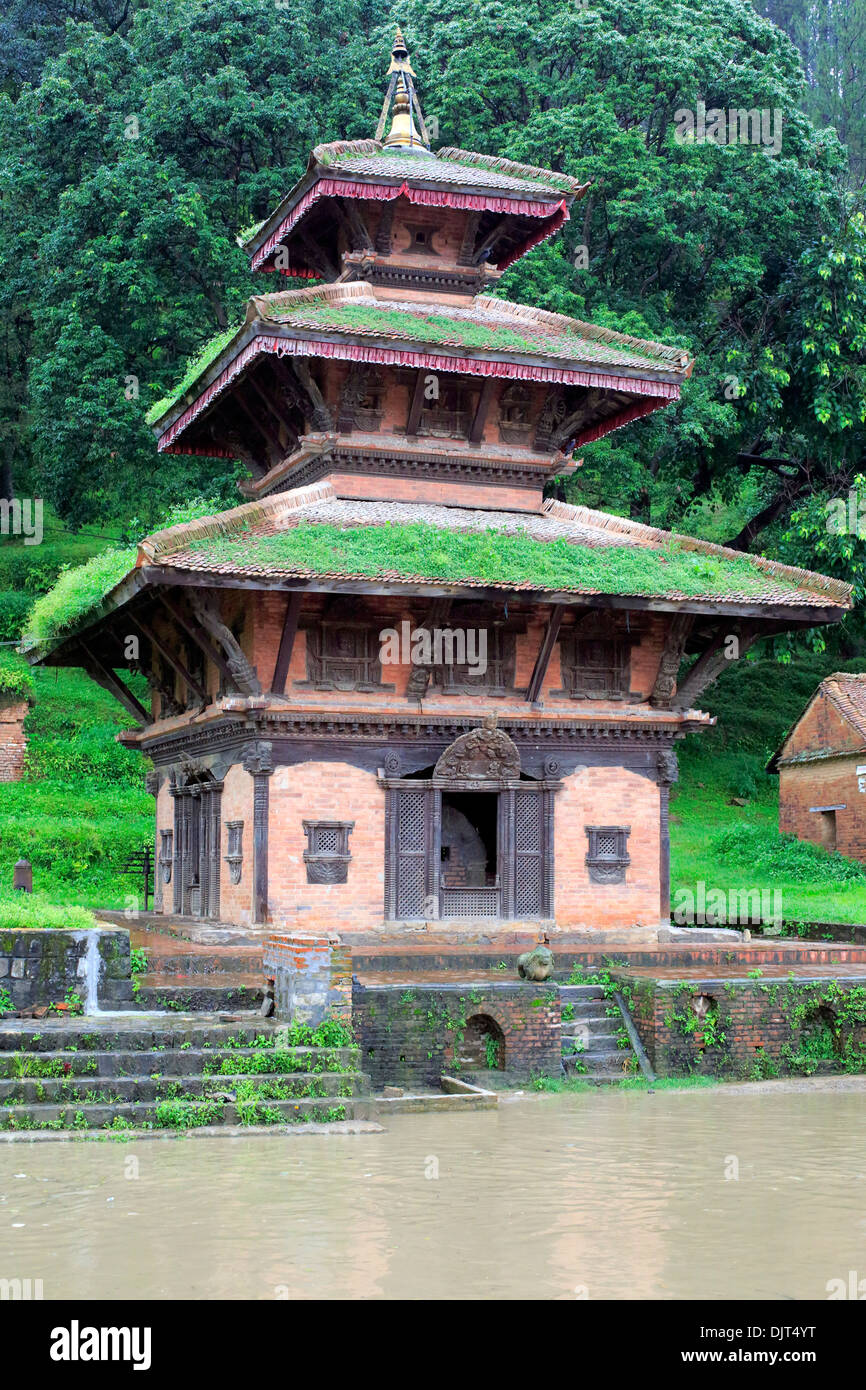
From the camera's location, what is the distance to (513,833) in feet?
66.2

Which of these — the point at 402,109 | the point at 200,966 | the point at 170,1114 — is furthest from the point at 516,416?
the point at 170,1114

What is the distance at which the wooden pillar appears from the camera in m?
18.7

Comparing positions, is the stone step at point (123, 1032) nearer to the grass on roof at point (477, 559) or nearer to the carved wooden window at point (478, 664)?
the grass on roof at point (477, 559)

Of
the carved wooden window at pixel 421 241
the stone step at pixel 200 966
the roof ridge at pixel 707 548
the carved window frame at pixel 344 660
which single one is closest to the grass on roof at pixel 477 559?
the roof ridge at pixel 707 548

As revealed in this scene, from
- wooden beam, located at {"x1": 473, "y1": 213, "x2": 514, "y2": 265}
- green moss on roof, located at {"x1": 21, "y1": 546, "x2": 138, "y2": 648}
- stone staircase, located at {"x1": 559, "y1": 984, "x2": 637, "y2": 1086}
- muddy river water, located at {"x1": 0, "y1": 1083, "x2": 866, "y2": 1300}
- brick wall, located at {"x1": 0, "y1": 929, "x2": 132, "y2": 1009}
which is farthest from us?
wooden beam, located at {"x1": 473, "y1": 213, "x2": 514, "y2": 265}

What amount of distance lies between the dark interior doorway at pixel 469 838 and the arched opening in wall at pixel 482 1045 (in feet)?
25.1

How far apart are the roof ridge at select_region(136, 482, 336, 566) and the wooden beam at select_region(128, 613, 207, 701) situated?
111 inches

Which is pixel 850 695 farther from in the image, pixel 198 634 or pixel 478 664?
pixel 198 634

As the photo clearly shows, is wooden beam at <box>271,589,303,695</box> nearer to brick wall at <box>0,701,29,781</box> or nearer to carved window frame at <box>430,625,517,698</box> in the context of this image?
carved window frame at <box>430,625,517,698</box>

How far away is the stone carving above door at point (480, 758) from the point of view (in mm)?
19688

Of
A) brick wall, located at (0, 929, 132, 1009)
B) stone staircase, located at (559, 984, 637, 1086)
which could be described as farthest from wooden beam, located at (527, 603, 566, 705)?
brick wall, located at (0, 929, 132, 1009)

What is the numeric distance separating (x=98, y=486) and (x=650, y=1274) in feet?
107

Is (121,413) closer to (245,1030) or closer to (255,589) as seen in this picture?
(255,589)
